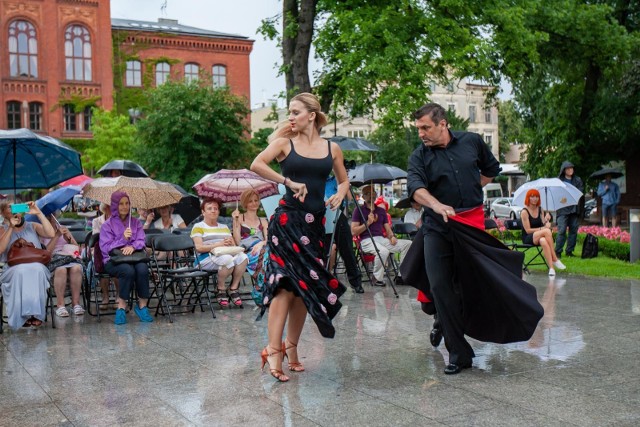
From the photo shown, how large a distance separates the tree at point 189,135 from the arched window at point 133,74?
2142cm

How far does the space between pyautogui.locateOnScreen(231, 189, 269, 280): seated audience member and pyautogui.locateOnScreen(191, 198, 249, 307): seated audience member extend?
0.18 meters

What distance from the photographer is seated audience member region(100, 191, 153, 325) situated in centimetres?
941

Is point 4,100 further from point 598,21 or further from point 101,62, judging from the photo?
point 598,21

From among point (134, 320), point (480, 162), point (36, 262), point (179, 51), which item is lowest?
point (134, 320)

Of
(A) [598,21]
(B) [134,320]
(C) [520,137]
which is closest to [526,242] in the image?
(B) [134,320]

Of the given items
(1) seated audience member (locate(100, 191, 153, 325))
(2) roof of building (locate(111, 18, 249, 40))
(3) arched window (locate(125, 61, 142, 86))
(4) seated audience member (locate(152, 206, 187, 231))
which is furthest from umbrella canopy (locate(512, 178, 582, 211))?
(2) roof of building (locate(111, 18, 249, 40))

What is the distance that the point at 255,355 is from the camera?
6926 millimetres

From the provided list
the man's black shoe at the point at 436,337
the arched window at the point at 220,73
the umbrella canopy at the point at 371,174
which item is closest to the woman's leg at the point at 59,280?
the man's black shoe at the point at 436,337

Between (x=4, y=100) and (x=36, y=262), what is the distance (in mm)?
47471

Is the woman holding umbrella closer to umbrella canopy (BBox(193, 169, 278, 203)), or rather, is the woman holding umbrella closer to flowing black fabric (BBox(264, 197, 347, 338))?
flowing black fabric (BBox(264, 197, 347, 338))

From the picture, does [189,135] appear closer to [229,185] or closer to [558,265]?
[229,185]

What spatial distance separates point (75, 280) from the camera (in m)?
9.98

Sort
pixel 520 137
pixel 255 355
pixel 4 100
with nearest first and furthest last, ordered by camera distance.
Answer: pixel 255 355 < pixel 520 137 < pixel 4 100

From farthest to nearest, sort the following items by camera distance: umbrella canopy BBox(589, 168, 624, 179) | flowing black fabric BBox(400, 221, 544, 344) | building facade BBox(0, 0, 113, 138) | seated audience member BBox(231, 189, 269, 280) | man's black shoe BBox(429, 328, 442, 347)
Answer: building facade BBox(0, 0, 113, 138) → umbrella canopy BBox(589, 168, 624, 179) → seated audience member BBox(231, 189, 269, 280) → man's black shoe BBox(429, 328, 442, 347) → flowing black fabric BBox(400, 221, 544, 344)
